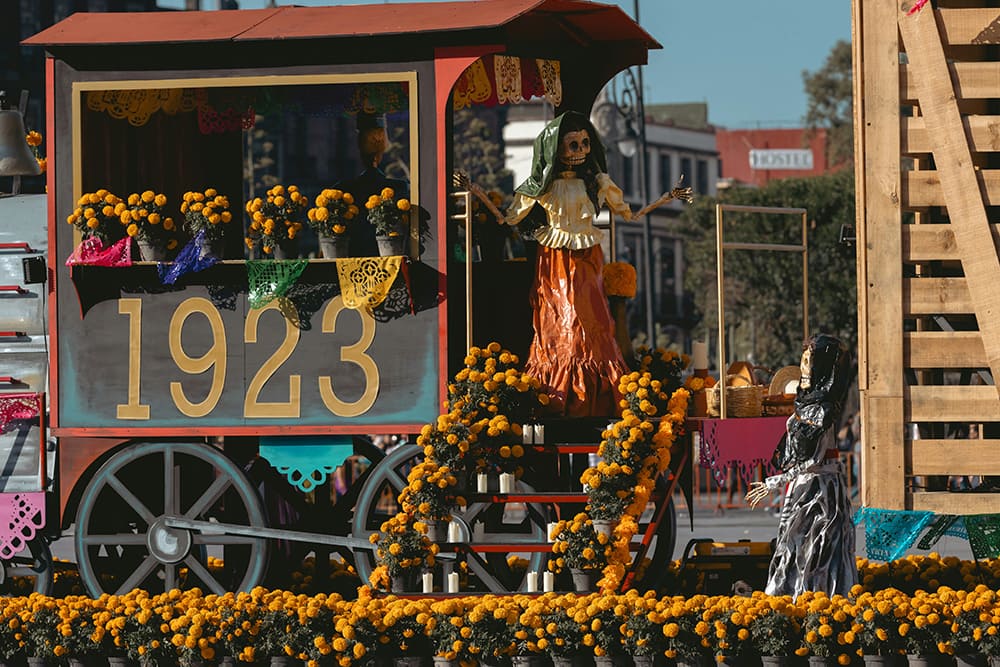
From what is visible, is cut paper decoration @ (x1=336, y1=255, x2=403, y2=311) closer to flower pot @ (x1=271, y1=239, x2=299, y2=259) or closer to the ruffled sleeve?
flower pot @ (x1=271, y1=239, x2=299, y2=259)

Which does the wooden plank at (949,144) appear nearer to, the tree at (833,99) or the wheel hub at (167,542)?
the wheel hub at (167,542)

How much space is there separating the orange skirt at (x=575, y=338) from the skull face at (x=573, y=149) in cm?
59

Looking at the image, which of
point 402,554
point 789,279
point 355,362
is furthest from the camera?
point 789,279

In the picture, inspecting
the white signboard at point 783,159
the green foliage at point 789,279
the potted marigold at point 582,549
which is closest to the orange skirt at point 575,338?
the potted marigold at point 582,549

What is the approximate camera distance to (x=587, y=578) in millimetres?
11227

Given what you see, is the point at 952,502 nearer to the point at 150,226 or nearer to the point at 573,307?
the point at 573,307

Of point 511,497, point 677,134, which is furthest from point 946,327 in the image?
point 677,134

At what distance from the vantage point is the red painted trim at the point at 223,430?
468 inches

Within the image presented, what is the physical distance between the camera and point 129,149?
13.2 metres

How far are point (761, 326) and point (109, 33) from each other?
1481 inches

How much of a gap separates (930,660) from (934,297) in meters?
2.19

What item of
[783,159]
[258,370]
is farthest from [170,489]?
[783,159]

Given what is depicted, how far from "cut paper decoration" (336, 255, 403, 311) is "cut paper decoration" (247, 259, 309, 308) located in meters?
0.30

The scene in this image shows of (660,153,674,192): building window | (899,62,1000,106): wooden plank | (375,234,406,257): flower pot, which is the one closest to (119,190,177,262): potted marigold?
(375,234,406,257): flower pot
